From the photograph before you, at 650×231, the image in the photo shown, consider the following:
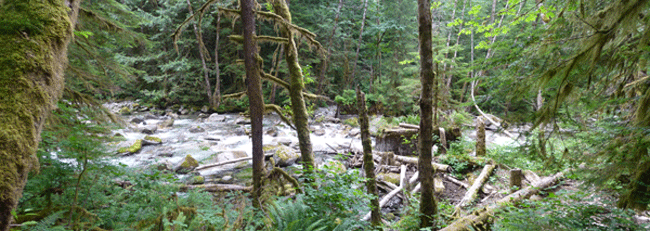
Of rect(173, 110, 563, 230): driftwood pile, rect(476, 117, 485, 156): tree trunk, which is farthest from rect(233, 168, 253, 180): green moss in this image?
rect(476, 117, 485, 156): tree trunk

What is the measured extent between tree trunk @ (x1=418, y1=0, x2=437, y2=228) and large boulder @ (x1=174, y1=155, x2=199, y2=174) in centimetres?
689

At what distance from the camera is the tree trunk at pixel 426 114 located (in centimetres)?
351

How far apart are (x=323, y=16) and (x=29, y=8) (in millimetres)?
19270

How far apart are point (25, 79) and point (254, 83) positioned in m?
2.86

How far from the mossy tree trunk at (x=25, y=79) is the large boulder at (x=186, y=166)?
6.10 meters

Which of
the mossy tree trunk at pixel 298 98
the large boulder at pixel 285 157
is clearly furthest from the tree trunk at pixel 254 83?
the large boulder at pixel 285 157

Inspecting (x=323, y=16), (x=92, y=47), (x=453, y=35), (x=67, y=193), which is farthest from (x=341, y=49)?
(x=67, y=193)

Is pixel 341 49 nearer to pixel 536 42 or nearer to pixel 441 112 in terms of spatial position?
pixel 441 112

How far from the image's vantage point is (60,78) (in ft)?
7.78

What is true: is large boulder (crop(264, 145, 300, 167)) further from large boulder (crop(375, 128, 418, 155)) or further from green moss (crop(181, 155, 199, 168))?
large boulder (crop(375, 128, 418, 155))

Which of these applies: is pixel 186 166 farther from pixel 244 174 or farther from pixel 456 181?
pixel 456 181

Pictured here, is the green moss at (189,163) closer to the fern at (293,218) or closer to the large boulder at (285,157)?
the large boulder at (285,157)

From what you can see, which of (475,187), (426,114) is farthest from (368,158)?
(475,187)

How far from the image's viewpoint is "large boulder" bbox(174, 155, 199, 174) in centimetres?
787
